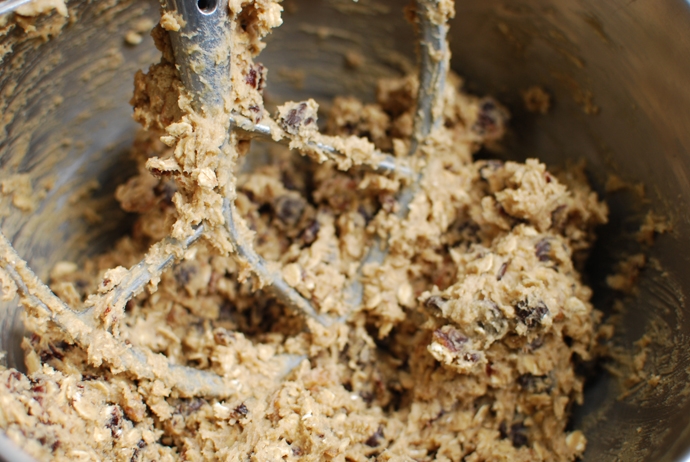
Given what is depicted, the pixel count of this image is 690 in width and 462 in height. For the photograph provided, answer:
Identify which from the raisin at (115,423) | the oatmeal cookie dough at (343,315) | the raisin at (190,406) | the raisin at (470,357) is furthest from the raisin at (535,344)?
the raisin at (115,423)

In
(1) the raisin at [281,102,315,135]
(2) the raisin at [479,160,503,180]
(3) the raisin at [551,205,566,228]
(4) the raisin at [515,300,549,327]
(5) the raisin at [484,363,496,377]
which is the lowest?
(5) the raisin at [484,363,496,377]

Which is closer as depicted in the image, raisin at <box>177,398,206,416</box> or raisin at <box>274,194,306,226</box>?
raisin at <box>177,398,206,416</box>

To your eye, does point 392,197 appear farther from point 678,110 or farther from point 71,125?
point 71,125

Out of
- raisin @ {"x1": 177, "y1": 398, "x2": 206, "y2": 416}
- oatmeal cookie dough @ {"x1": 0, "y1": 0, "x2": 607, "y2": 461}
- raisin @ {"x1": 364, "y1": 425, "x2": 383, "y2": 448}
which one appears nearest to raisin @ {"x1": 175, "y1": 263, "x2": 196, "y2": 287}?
oatmeal cookie dough @ {"x1": 0, "y1": 0, "x2": 607, "y2": 461}

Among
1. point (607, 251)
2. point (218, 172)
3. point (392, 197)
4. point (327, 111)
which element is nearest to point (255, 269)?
point (218, 172)

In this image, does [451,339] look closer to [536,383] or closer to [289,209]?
[536,383]

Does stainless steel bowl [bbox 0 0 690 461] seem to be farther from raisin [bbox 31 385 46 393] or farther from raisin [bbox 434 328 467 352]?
raisin [bbox 434 328 467 352]

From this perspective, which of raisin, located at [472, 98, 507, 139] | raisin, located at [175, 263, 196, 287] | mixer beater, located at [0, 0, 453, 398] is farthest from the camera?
raisin, located at [472, 98, 507, 139]

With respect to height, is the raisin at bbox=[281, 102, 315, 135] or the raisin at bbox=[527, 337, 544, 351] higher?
the raisin at bbox=[281, 102, 315, 135]
